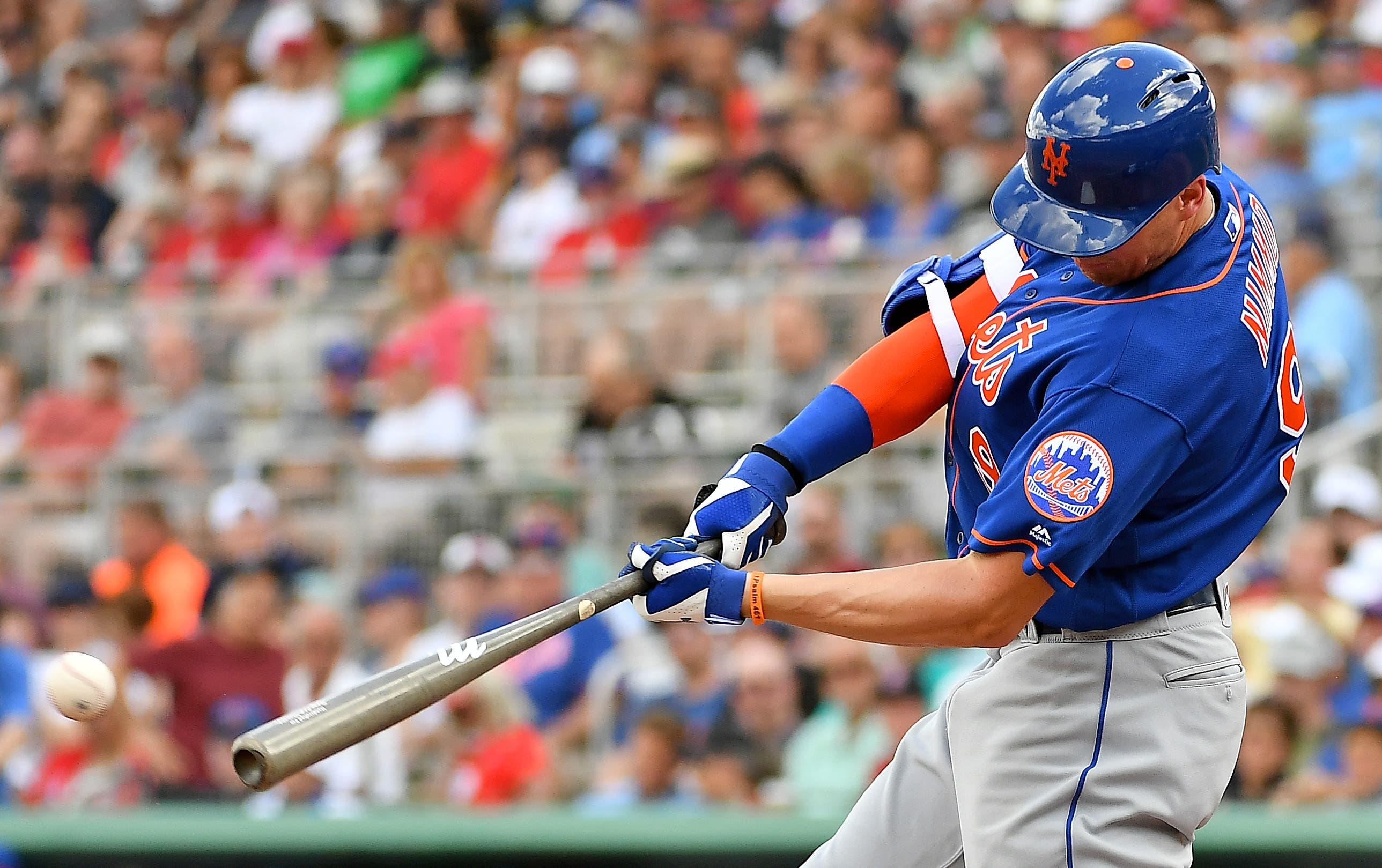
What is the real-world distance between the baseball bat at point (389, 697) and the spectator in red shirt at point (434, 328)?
450cm

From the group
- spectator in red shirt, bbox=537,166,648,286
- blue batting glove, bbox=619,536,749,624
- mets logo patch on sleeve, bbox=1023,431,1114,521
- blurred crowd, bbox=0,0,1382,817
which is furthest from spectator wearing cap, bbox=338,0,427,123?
mets logo patch on sleeve, bbox=1023,431,1114,521

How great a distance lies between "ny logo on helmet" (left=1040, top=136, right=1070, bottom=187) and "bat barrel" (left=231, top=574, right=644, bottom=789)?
0.87 m

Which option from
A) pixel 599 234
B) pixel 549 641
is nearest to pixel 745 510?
pixel 549 641

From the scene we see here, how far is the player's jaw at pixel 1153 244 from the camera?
250 cm

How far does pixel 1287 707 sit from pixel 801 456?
2.73 metres

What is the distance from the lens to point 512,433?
7273mm

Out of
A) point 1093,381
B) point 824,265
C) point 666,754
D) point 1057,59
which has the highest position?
point 1093,381

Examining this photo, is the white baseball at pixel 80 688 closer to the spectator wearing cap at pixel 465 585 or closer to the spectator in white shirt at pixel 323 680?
the spectator in white shirt at pixel 323 680

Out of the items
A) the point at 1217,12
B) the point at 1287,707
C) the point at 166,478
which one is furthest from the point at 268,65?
the point at 1287,707

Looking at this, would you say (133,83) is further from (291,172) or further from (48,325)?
(48,325)

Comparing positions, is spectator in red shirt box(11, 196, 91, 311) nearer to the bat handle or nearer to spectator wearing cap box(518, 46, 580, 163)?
spectator wearing cap box(518, 46, 580, 163)

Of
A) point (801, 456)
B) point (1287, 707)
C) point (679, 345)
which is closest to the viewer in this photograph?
point (801, 456)

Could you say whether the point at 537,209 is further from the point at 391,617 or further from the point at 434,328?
the point at 391,617

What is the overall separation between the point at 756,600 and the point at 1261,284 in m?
0.89
